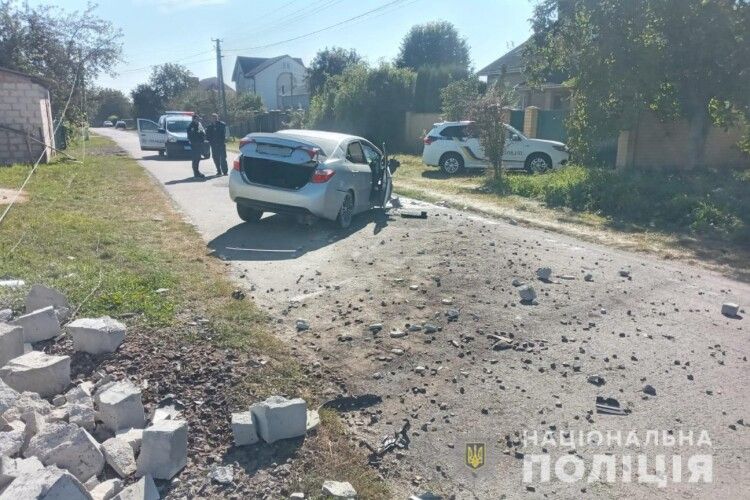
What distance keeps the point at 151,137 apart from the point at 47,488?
27.5 meters

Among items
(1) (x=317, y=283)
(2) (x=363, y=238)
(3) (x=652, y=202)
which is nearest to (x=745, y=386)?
(1) (x=317, y=283)

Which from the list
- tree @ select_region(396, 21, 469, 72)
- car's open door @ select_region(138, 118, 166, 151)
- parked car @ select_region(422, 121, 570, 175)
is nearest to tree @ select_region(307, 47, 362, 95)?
tree @ select_region(396, 21, 469, 72)

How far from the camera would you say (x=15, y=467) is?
119 inches

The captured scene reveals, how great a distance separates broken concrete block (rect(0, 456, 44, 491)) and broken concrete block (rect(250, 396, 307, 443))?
1155mm

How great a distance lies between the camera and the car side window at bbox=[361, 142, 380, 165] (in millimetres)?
11086

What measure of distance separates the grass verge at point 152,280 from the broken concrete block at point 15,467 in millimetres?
1273

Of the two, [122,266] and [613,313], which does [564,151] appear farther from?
[122,266]

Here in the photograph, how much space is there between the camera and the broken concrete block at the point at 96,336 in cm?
466

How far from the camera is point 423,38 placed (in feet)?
170

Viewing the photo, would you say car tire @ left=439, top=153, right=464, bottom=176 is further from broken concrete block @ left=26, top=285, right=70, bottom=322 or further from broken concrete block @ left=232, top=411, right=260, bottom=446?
broken concrete block @ left=232, top=411, right=260, bottom=446

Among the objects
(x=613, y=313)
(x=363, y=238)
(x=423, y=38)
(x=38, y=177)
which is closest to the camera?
(x=613, y=313)

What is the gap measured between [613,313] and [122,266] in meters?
5.44

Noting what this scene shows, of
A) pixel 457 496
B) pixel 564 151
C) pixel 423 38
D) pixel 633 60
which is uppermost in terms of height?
pixel 423 38

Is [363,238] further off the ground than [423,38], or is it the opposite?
[423,38]
